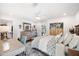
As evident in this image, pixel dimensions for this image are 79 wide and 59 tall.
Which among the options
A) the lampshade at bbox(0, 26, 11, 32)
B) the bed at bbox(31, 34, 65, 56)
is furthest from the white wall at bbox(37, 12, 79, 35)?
the lampshade at bbox(0, 26, 11, 32)

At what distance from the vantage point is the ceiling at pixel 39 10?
208cm

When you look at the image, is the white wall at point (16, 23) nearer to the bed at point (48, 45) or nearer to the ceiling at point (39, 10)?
the ceiling at point (39, 10)

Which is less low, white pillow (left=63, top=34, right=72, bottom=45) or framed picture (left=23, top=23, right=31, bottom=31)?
framed picture (left=23, top=23, right=31, bottom=31)

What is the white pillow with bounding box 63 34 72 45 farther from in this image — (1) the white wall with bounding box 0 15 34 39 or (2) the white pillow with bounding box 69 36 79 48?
(1) the white wall with bounding box 0 15 34 39

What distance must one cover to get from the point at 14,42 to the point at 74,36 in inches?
37.0

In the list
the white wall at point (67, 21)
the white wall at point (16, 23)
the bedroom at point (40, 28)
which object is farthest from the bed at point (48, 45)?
the white wall at point (16, 23)

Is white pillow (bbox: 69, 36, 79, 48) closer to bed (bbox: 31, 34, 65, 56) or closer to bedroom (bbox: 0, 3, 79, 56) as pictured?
bedroom (bbox: 0, 3, 79, 56)

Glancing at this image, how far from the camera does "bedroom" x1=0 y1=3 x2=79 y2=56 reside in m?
2.07

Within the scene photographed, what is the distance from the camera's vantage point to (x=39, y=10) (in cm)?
210

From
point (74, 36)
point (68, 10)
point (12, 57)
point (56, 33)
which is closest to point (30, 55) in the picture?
point (12, 57)

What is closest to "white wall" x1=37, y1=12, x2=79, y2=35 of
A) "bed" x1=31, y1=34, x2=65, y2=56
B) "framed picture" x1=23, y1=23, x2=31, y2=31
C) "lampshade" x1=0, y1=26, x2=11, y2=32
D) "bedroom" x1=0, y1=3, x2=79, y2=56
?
"bedroom" x1=0, y1=3, x2=79, y2=56

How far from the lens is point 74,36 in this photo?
207cm

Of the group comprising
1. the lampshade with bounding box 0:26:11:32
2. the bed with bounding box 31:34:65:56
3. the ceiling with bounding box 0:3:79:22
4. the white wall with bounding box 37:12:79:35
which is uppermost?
the ceiling with bounding box 0:3:79:22

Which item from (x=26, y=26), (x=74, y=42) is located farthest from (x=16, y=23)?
(x=74, y=42)
